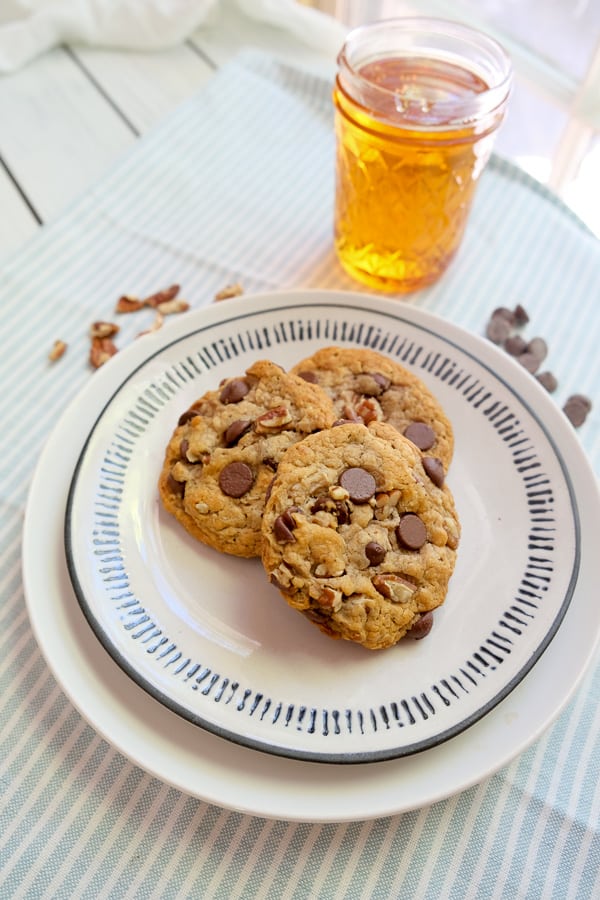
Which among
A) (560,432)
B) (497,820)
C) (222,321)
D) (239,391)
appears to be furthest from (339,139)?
(497,820)

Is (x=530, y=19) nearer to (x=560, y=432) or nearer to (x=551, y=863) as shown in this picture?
(x=560, y=432)

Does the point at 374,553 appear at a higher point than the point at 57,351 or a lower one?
higher

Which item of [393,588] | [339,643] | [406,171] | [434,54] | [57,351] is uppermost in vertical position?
[434,54]

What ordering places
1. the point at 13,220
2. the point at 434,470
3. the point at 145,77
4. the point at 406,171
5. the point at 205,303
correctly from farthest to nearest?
1. the point at 145,77
2. the point at 13,220
3. the point at 205,303
4. the point at 406,171
5. the point at 434,470

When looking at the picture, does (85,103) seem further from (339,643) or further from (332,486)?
(339,643)

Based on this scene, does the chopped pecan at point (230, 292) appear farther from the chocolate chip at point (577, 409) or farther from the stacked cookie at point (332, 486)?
the chocolate chip at point (577, 409)

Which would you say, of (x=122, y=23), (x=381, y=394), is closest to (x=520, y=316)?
(x=381, y=394)
